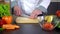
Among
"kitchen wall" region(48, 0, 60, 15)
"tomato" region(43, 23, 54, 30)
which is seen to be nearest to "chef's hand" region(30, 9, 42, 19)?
"tomato" region(43, 23, 54, 30)

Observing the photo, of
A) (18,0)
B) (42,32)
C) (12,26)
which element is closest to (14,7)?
(18,0)

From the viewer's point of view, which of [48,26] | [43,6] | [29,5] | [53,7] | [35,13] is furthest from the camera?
[53,7]

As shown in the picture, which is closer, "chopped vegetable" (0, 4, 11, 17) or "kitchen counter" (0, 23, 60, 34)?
"kitchen counter" (0, 23, 60, 34)

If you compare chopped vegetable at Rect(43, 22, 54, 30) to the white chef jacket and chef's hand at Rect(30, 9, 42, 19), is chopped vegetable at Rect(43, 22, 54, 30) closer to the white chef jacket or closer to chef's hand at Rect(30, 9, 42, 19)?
chef's hand at Rect(30, 9, 42, 19)

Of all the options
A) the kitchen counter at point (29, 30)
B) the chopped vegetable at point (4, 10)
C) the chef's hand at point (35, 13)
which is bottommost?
the kitchen counter at point (29, 30)

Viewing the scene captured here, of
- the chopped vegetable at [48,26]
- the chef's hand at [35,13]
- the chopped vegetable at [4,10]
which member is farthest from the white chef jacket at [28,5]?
the chopped vegetable at [48,26]

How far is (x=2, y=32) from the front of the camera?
109cm

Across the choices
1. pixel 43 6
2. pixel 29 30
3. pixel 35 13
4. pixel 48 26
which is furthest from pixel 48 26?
pixel 43 6

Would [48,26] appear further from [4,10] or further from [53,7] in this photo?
[53,7]

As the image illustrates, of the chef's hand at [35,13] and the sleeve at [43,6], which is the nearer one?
the chef's hand at [35,13]

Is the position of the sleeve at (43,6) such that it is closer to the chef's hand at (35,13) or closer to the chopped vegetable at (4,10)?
the chef's hand at (35,13)

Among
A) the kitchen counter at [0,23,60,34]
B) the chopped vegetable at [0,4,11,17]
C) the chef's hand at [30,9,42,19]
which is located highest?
the chopped vegetable at [0,4,11,17]

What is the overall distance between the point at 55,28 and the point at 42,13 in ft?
1.22

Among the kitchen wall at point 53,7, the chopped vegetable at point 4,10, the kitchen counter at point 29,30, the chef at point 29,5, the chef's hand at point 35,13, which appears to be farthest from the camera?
the kitchen wall at point 53,7
